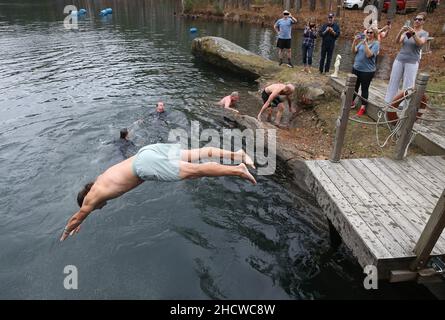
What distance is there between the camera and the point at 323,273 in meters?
6.07

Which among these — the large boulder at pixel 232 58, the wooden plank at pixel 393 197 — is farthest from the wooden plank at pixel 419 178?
the large boulder at pixel 232 58

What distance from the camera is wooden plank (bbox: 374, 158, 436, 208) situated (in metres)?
5.61

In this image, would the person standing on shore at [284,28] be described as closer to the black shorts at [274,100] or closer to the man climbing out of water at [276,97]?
the man climbing out of water at [276,97]

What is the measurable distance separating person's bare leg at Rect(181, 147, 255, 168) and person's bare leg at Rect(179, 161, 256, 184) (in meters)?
0.13

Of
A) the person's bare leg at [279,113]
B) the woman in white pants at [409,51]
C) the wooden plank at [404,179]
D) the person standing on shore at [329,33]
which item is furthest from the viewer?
the person standing on shore at [329,33]

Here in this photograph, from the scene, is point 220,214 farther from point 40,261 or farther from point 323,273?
point 40,261

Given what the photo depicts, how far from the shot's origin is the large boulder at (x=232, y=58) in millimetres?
16828

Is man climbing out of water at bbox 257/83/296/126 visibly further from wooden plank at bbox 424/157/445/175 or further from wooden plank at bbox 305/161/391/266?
wooden plank at bbox 424/157/445/175

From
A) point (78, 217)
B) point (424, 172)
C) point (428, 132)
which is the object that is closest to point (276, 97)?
point (428, 132)

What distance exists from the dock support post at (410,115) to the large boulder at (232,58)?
10.4m

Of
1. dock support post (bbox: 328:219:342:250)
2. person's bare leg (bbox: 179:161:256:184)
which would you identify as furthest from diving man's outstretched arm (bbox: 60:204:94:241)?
dock support post (bbox: 328:219:342:250)

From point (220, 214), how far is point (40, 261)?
140 inches

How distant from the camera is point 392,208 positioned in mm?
5336
